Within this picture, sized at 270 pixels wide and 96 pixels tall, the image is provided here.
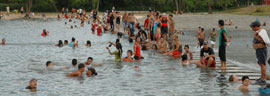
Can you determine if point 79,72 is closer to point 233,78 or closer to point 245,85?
point 233,78

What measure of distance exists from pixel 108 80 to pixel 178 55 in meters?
6.94

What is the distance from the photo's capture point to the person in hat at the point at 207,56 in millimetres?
18031

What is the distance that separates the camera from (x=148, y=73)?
709 inches

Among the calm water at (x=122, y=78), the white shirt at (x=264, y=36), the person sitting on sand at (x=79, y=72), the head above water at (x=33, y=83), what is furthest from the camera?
the person sitting on sand at (x=79, y=72)

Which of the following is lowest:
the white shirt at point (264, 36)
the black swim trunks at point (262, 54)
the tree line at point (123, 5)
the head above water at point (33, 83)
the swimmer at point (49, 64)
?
the head above water at point (33, 83)

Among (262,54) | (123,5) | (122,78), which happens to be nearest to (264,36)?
(262,54)

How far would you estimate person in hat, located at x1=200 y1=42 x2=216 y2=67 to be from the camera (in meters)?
18.0

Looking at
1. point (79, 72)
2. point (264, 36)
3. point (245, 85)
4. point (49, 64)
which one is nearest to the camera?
point (264, 36)

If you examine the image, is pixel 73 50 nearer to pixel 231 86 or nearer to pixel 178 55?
pixel 178 55

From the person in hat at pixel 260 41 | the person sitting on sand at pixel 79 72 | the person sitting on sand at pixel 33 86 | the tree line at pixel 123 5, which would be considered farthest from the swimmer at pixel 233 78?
the tree line at pixel 123 5

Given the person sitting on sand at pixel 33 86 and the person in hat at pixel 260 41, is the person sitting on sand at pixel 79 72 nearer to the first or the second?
the person sitting on sand at pixel 33 86

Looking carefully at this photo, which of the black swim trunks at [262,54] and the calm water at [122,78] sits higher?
the black swim trunks at [262,54]

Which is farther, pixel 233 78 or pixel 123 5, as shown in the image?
pixel 123 5

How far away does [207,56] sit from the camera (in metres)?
18.2
